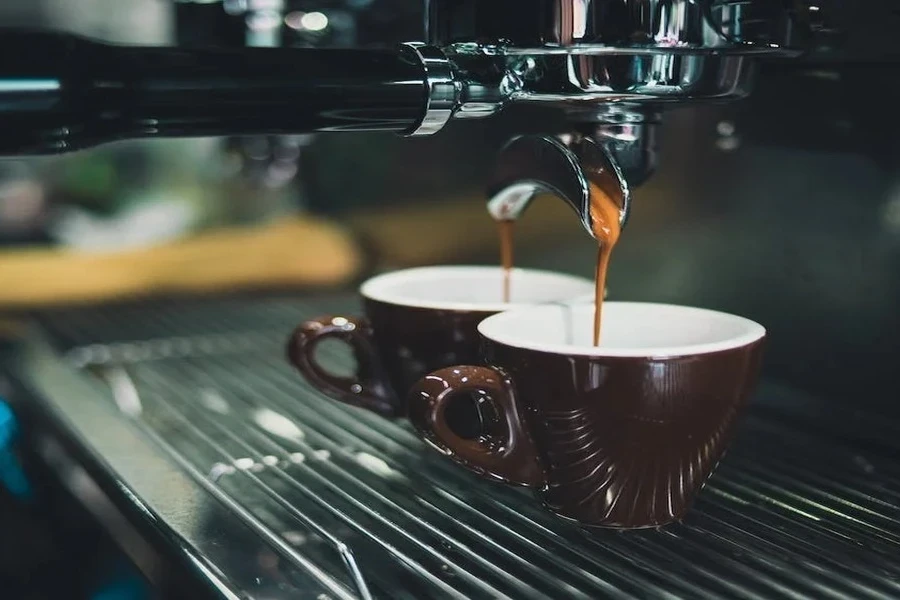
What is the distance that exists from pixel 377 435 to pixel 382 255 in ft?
1.31

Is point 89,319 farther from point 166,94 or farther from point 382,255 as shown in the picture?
point 166,94

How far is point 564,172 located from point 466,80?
6 centimetres

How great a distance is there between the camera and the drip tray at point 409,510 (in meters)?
0.37

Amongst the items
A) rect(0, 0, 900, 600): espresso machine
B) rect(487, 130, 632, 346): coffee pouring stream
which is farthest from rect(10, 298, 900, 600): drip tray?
rect(487, 130, 632, 346): coffee pouring stream

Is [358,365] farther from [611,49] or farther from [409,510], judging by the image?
[611,49]

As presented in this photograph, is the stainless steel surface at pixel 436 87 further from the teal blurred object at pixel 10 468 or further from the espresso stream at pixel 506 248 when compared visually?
the teal blurred object at pixel 10 468

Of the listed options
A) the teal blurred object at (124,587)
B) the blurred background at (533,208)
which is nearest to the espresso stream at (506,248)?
the blurred background at (533,208)

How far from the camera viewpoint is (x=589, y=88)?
16.0 inches

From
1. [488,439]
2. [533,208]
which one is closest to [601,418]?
[488,439]

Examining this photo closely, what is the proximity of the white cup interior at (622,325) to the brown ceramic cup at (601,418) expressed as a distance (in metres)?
0.01

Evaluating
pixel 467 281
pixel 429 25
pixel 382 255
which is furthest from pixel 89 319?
pixel 429 25

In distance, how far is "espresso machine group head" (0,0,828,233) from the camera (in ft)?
1.10

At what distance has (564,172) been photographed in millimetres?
424

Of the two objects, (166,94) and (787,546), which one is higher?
(166,94)
